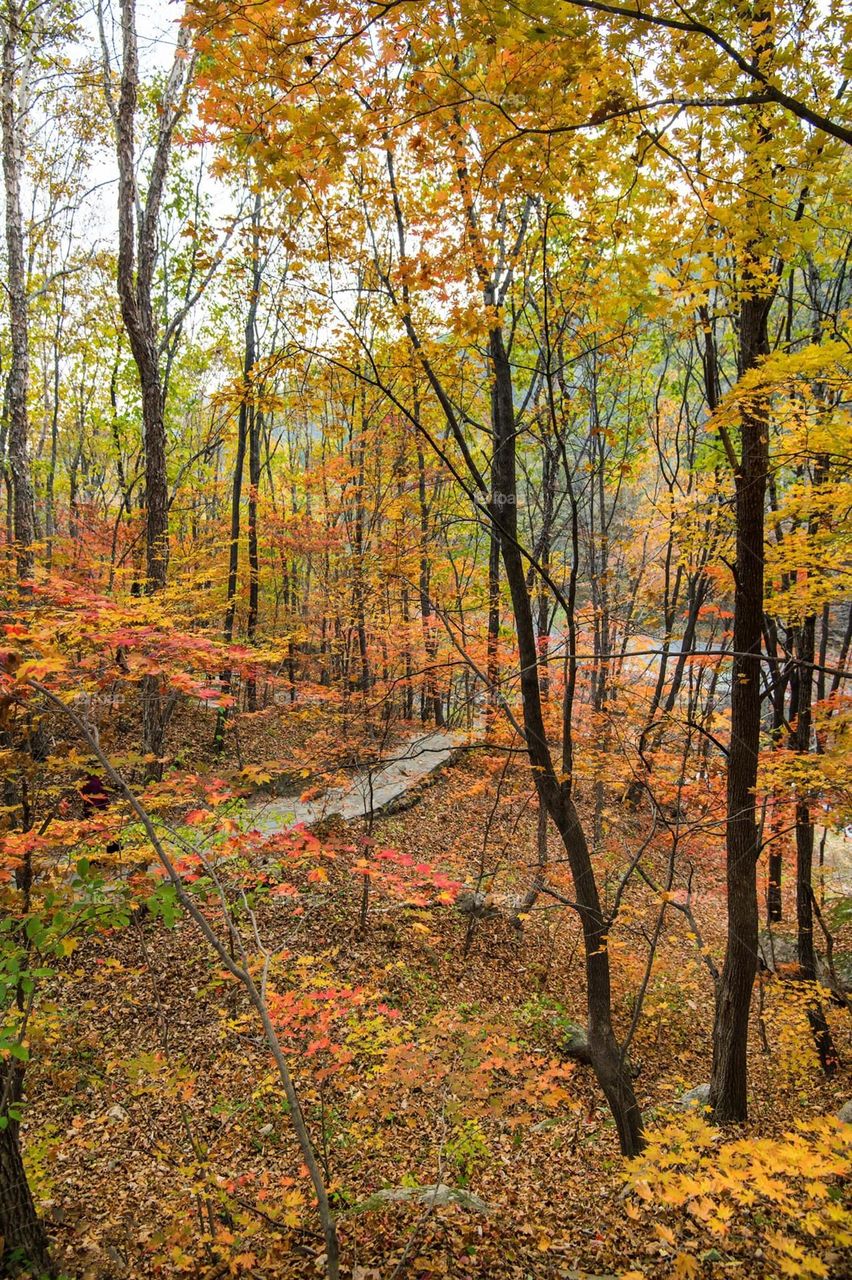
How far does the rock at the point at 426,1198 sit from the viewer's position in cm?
369

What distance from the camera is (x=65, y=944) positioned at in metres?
2.83

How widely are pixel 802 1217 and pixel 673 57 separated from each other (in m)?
5.19

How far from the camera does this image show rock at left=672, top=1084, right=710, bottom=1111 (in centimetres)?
568

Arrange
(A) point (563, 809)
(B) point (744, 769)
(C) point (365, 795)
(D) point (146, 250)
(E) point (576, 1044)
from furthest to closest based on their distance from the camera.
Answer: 1. (C) point (365, 795)
2. (D) point (146, 250)
3. (E) point (576, 1044)
4. (B) point (744, 769)
5. (A) point (563, 809)

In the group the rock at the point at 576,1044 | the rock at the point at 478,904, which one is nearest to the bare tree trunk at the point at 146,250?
the rock at the point at 478,904

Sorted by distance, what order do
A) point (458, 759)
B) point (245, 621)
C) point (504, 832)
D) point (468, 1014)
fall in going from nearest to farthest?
point (468, 1014), point (504, 832), point (458, 759), point (245, 621)

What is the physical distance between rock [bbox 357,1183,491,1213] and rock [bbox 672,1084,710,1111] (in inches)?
114

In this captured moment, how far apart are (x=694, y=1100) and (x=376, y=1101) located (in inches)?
126

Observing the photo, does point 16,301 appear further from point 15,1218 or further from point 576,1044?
point 576,1044

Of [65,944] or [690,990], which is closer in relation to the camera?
[65,944]

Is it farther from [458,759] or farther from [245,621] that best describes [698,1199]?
[245,621]

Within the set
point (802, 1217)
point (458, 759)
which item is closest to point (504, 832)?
point (458, 759)

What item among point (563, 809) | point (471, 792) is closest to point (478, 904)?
point (471, 792)

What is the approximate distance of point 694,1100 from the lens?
5.90 meters
